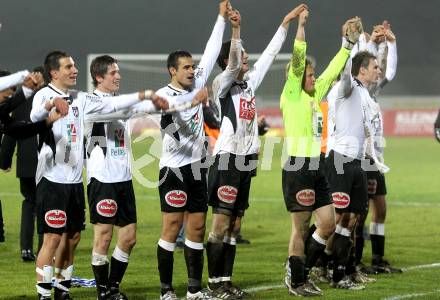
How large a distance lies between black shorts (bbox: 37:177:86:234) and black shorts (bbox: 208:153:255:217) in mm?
1392

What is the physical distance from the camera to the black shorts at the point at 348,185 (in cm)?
1021

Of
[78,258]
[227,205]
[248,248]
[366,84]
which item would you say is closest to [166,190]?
[227,205]

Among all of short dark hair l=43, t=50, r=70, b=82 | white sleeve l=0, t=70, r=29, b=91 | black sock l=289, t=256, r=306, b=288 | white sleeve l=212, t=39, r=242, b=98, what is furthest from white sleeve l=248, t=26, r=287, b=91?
white sleeve l=0, t=70, r=29, b=91

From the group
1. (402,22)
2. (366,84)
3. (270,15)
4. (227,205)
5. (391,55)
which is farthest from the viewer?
(402,22)

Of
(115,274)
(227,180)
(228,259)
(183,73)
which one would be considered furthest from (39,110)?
(228,259)

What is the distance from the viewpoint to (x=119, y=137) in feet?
29.8

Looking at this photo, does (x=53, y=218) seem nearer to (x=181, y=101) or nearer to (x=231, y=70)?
(x=181, y=101)

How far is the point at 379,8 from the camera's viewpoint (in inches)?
1907

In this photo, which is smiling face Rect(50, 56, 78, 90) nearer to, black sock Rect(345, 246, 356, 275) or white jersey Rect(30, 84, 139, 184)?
white jersey Rect(30, 84, 139, 184)

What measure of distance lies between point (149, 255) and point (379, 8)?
37830mm

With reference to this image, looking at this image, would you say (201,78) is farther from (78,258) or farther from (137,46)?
(137,46)

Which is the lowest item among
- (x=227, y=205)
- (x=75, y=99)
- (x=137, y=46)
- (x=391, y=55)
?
(x=227, y=205)

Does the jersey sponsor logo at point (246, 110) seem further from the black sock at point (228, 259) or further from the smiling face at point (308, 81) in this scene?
the black sock at point (228, 259)

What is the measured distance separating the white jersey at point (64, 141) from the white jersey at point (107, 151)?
6.5 inches
